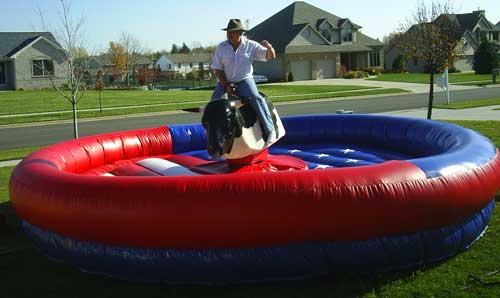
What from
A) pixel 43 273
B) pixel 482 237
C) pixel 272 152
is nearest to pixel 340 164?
pixel 272 152

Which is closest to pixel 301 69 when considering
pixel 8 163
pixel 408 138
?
pixel 8 163

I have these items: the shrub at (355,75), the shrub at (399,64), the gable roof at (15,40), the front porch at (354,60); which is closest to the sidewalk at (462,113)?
the shrub at (355,75)

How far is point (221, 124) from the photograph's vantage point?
6.56 meters

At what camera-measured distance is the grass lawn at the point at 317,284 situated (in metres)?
4.84

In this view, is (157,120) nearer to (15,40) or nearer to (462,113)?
(462,113)

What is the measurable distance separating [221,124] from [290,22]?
4651cm

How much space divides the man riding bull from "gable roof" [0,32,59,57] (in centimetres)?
4097

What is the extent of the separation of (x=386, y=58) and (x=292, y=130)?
53.5m

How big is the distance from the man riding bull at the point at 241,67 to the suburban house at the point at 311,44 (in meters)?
40.2

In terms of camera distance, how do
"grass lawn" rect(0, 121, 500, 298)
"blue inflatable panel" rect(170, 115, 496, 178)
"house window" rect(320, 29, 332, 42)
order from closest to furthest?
1. "grass lawn" rect(0, 121, 500, 298)
2. "blue inflatable panel" rect(170, 115, 496, 178)
3. "house window" rect(320, 29, 332, 42)

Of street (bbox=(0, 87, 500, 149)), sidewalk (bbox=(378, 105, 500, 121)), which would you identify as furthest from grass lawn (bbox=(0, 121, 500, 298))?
sidewalk (bbox=(378, 105, 500, 121))

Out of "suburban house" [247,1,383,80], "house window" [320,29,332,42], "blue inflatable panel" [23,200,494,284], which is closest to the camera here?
"blue inflatable panel" [23,200,494,284]

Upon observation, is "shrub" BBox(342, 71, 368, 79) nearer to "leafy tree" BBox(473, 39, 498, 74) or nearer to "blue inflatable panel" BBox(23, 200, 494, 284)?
"leafy tree" BBox(473, 39, 498, 74)

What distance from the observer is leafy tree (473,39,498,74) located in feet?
156
